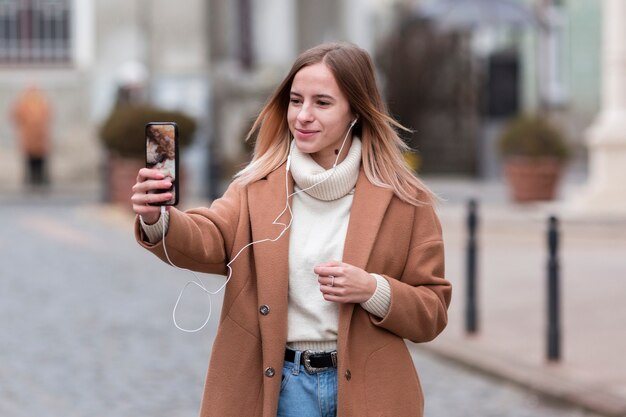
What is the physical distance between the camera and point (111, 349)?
8.88m

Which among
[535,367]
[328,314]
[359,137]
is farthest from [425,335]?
[535,367]

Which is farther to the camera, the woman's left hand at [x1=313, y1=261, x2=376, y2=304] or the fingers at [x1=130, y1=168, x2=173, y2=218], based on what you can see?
the woman's left hand at [x1=313, y1=261, x2=376, y2=304]

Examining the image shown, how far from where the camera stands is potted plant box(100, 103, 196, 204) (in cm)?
1917

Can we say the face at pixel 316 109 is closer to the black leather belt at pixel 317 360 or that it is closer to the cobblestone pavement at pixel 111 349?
the black leather belt at pixel 317 360

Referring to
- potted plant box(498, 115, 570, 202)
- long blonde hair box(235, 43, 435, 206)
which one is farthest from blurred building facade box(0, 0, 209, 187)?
long blonde hair box(235, 43, 435, 206)

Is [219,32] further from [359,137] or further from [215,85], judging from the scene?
[359,137]

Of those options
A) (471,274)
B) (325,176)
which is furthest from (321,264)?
(471,274)

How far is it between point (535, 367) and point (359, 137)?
473 cm

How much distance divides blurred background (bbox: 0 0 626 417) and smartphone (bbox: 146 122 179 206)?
0.84 m

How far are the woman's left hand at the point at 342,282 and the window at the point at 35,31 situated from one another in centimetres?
2371

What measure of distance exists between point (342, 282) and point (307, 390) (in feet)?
1.05

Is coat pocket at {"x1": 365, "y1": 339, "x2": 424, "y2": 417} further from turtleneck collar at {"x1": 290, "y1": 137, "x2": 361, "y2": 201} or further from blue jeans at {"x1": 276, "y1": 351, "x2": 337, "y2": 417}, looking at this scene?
turtleneck collar at {"x1": 290, "y1": 137, "x2": 361, "y2": 201}

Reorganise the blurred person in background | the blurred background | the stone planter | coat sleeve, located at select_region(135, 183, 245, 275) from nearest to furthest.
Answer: coat sleeve, located at select_region(135, 183, 245, 275)
the blurred background
the stone planter
the blurred person in background

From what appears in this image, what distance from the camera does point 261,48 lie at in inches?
1082
